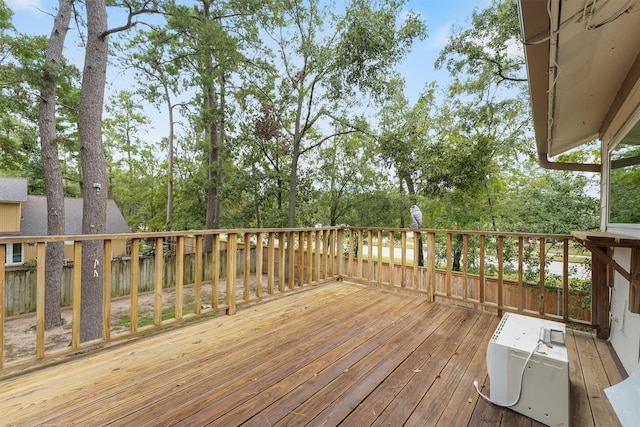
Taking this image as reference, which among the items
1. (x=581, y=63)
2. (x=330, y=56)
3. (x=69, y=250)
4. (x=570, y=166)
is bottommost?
(x=69, y=250)

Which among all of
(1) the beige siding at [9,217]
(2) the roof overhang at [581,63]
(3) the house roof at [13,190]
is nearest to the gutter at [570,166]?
(2) the roof overhang at [581,63]

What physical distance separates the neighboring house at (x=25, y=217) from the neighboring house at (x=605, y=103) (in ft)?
40.2

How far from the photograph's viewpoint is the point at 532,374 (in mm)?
1555

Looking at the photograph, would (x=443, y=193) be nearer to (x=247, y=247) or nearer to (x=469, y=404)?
(x=247, y=247)

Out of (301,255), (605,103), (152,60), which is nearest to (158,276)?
(301,255)

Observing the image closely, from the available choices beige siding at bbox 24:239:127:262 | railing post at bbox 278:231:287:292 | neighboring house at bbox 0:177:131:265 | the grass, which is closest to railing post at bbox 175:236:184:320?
railing post at bbox 278:231:287:292

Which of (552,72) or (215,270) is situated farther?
(215,270)

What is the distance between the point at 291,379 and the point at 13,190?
1510 cm

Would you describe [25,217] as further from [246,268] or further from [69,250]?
→ [246,268]

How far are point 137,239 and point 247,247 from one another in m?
1.24

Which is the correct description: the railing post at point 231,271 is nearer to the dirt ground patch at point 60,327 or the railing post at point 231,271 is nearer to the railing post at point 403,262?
the railing post at point 403,262

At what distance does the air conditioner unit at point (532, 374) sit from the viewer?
4.86ft

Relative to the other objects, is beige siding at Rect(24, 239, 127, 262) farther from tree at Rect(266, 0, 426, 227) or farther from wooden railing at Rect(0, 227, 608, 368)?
tree at Rect(266, 0, 426, 227)

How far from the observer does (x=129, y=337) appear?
A: 228 cm
